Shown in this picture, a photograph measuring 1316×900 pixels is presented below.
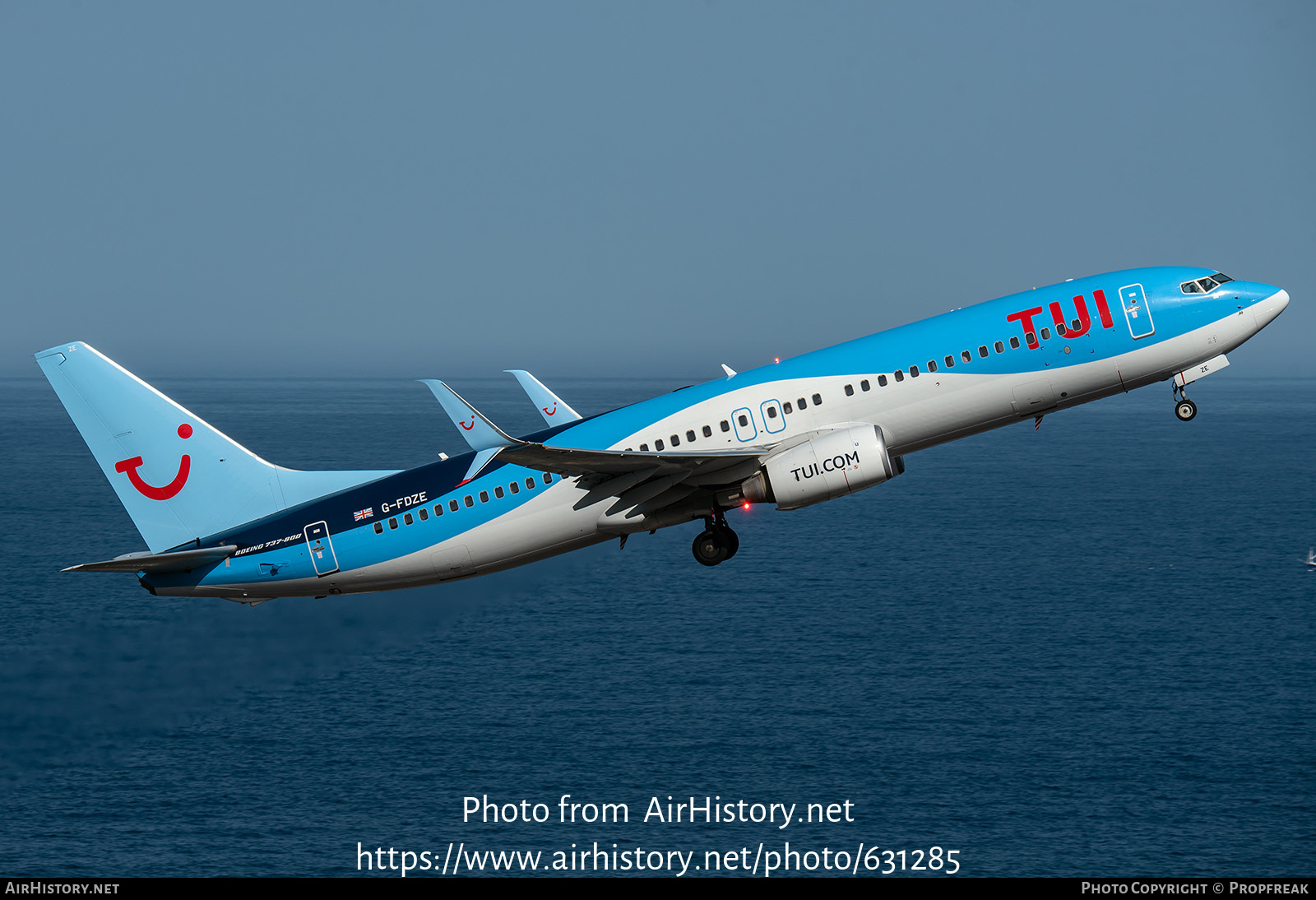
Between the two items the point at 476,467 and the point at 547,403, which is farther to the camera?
the point at 547,403

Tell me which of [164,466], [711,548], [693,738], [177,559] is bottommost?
[693,738]

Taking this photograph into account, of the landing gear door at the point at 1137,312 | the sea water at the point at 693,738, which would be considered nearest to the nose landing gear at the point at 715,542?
the landing gear door at the point at 1137,312

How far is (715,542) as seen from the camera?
141 feet

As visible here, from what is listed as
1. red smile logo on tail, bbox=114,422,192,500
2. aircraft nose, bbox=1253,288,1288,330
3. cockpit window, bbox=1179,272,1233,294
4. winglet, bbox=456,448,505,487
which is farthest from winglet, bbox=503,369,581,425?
aircraft nose, bbox=1253,288,1288,330

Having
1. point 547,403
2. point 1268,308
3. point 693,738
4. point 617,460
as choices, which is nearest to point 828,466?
point 617,460

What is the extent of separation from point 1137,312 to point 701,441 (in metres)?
15.7

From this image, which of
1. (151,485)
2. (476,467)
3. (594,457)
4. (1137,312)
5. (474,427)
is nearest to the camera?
(474,427)

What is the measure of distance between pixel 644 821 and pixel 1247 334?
322 ft

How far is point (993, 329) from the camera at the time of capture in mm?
39344

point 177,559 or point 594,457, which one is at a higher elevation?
point 594,457

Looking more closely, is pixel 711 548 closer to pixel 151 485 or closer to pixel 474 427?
pixel 474 427

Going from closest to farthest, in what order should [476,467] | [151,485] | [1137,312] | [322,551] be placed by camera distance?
[1137,312], [476,467], [322,551], [151,485]
